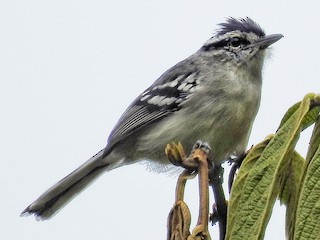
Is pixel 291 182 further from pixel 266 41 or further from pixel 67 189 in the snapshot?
pixel 67 189

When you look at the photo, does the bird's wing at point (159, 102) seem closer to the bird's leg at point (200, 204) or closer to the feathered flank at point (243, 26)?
Result: the feathered flank at point (243, 26)

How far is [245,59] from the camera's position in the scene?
548cm

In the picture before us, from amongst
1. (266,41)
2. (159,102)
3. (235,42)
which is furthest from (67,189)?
(266,41)

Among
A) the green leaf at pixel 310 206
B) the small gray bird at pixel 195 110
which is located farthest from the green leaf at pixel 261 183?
the small gray bird at pixel 195 110

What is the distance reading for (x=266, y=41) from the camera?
535cm

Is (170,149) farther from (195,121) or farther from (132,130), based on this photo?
(132,130)

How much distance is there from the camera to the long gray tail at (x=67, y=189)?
509 centimetres

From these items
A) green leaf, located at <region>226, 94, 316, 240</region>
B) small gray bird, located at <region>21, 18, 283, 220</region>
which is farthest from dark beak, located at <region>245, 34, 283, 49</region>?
green leaf, located at <region>226, 94, 316, 240</region>

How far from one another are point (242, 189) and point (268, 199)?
0.13 meters

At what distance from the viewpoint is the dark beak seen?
5.28m

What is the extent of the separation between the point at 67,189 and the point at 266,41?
6.72 ft

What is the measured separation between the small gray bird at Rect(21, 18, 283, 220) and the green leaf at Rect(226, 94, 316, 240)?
8.79 feet

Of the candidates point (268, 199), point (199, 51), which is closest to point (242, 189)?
point (268, 199)

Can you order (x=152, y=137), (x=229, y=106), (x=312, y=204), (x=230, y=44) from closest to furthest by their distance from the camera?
(x=312, y=204) < (x=229, y=106) < (x=152, y=137) < (x=230, y=44)
